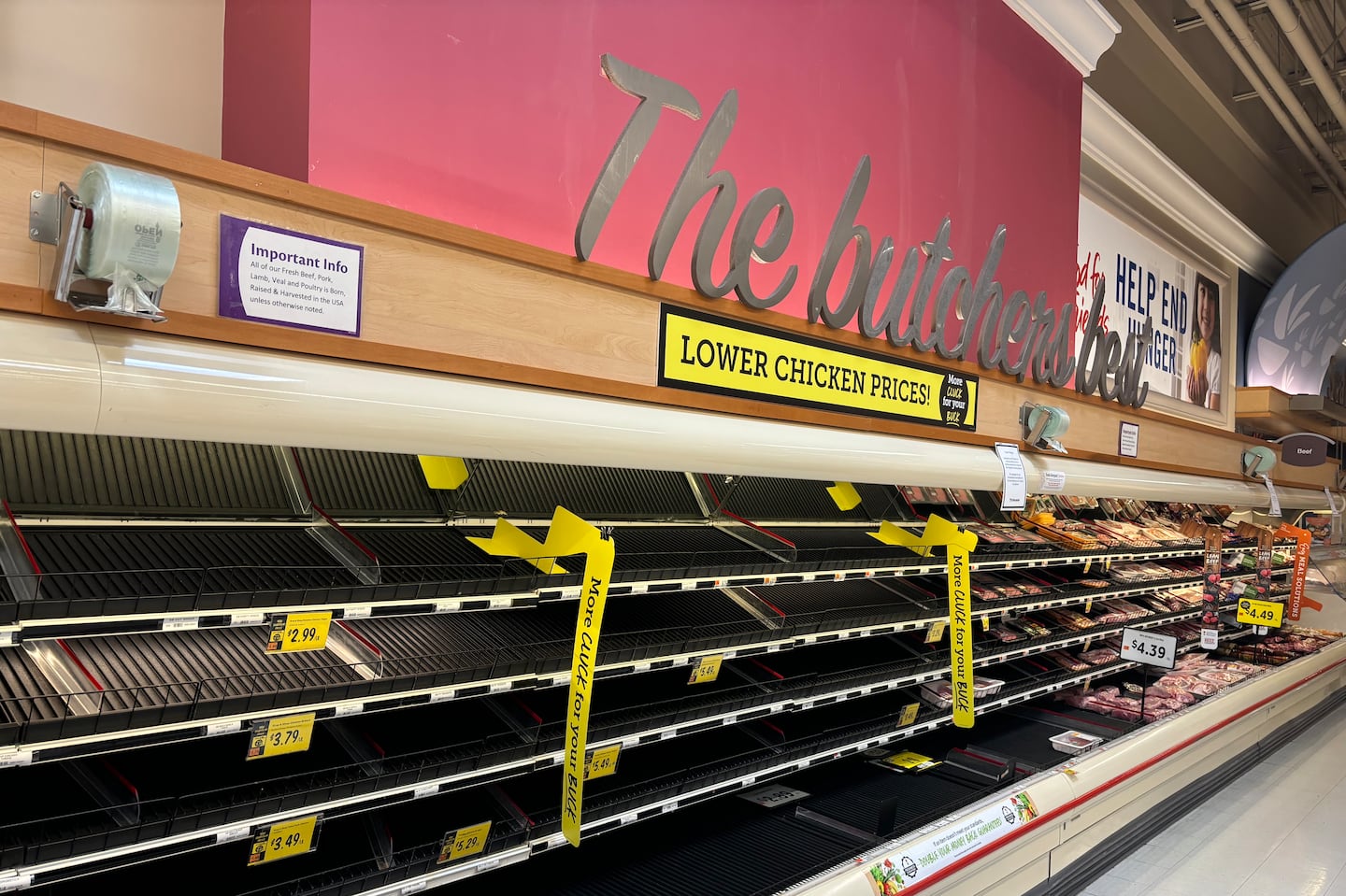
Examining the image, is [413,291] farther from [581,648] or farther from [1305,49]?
[1305,49]

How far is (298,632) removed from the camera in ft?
5.30

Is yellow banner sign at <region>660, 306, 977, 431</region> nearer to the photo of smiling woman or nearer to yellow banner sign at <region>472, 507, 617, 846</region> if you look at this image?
yellow banner sign at <region>472, 507, 617, 846</region>

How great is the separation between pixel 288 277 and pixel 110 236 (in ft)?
1.19

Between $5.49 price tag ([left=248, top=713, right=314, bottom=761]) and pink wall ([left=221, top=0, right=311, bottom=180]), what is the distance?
116 cm

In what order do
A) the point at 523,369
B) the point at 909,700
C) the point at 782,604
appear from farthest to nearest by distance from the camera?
the point at 909,700
the point at 782,604
the point at 523,369

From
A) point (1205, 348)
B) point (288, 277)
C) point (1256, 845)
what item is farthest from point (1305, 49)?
point (288, 277)

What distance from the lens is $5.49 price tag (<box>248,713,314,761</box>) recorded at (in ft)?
5.25

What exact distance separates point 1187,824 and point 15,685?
5.05 m

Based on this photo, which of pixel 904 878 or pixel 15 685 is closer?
pixel 15 685

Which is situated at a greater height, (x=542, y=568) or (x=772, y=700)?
(x=542, y=568)

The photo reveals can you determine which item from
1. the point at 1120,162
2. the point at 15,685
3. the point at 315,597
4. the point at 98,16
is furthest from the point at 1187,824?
the point at 98,16

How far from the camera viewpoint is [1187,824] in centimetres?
459

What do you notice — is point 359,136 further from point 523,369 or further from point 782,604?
point 782,604

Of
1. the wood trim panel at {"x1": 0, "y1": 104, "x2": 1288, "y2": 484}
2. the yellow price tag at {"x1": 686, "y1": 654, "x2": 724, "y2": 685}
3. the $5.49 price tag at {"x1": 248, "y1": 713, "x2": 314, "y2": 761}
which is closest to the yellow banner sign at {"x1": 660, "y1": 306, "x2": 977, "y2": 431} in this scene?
the wood trim panel at {"x1": 0, "y1": 104, "x2": 1288, "y2": 484}
